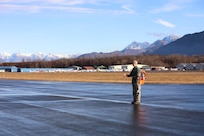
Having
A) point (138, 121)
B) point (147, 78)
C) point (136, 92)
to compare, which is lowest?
point (147, 78)

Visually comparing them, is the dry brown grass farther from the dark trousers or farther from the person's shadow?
the person's shadow

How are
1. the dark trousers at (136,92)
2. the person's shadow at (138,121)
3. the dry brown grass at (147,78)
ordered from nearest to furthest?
the person's shadow at (138,121), the dark trousers at (136,92), the dry brown grass at (147,78)

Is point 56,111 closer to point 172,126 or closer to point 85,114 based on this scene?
point 85,114

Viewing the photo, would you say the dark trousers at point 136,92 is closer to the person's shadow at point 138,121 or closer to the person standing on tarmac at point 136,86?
the person standing on tarmac at point 136,86

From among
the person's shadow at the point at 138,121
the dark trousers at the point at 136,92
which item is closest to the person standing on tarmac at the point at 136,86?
the dark trousers at the point at 136,92

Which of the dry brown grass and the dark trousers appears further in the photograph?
the dry brown grass

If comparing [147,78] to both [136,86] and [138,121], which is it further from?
[138,121]

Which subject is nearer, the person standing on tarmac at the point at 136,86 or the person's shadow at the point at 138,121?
the person's shadow at the point at 138,121

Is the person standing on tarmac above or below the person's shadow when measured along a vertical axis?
above

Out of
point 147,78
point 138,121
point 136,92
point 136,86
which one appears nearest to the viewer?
point 138,121

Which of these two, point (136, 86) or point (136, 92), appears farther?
point (136, 86)

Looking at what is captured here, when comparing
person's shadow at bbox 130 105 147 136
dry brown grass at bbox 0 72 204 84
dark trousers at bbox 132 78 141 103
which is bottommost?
dry brown grass at bbox 0 72 204 84

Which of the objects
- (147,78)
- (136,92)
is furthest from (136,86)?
(147,78)

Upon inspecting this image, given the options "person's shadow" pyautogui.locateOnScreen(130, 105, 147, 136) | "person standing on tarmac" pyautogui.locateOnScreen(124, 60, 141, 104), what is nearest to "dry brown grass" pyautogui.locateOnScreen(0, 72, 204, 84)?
"person standing on tarmac" pyautogui.locateOnScreen(124, 60, 141, 104)
